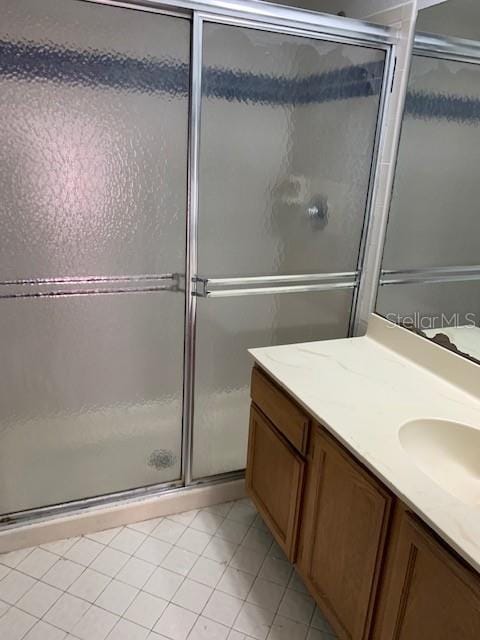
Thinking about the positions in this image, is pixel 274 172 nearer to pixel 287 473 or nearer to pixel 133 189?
pixel 133 189

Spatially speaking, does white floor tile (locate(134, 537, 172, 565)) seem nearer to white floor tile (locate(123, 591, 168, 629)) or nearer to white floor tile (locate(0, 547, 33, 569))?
white floor tile (locate(123, 591, 168, 629))

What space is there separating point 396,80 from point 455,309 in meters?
0.88

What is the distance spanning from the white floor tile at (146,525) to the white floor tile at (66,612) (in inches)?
14.5

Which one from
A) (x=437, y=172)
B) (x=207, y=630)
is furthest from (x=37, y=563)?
(x=437, y=172)

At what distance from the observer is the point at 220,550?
1.95 meters

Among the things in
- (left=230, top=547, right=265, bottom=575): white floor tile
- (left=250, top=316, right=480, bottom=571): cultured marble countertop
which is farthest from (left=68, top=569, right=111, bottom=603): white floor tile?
(left=250, top=316, right=480, bottom=571): cultured marble countertop

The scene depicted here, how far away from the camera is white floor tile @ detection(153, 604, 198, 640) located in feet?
5.27

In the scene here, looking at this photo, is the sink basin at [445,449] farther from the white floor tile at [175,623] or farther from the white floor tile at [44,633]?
the white floor tile at [44,633]

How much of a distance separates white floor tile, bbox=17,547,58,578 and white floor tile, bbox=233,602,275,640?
28.0 inches

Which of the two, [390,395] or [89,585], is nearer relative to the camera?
[390,395]

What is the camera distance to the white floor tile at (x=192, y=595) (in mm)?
1710

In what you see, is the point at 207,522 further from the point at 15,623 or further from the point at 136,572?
the point at 15,623

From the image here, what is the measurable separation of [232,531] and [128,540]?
412 mm

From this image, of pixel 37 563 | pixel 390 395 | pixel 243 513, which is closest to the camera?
pixel 390 395
